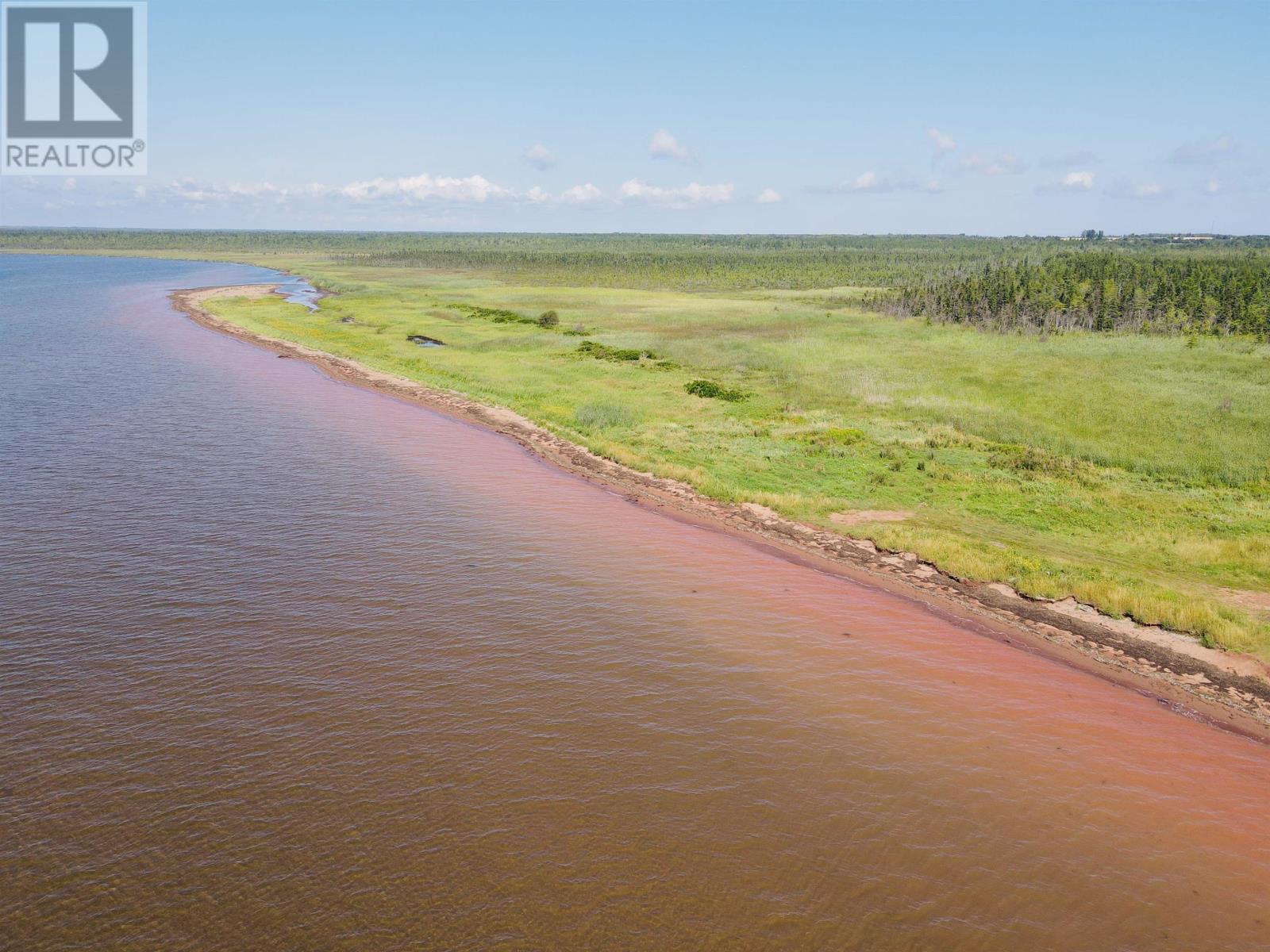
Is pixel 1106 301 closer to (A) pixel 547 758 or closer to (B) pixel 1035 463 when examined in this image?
(B) pixel 1035 463

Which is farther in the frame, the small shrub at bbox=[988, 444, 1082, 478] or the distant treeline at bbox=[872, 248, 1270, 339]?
the distant treeline at bbox=[872, 248, 1270, 339]

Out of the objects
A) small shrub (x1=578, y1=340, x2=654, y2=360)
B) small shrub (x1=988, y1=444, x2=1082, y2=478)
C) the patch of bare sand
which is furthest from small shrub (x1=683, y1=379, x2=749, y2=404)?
the patch of bare sand

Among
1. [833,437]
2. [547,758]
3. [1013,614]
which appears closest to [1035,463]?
[833,437]

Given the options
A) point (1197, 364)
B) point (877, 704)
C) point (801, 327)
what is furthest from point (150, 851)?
point (801, 327)

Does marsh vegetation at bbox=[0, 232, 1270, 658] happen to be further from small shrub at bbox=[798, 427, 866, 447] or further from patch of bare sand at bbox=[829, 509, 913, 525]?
patch of bare sand at bbox=[829, 509, 913, 525]

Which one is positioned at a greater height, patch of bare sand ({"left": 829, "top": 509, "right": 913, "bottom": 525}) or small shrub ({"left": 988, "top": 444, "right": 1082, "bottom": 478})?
small shrub ({"left": 988, "top": 444, "right": 1082, "bottom": 478})

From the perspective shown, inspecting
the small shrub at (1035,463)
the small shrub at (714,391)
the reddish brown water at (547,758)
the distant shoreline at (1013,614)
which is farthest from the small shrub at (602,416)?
the small shrub at (1035,463)
